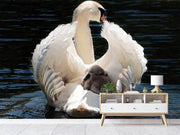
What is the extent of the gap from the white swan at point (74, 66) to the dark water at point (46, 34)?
1.28ft

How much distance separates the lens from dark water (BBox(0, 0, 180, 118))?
274 inches

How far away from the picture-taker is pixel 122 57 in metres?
6.08

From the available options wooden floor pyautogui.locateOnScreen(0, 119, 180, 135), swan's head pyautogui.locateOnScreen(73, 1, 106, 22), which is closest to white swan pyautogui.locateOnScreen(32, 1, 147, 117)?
wooden floor pyautogui.locateOnScreen(0, 119, 180, 135)

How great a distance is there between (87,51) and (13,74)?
1.70 m

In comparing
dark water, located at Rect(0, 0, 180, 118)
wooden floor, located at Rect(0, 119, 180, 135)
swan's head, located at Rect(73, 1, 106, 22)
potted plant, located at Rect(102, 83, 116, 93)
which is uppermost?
swan's head, located at Rect(73, 1, 106, 22)

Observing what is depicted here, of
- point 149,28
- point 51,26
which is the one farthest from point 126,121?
point 51,26

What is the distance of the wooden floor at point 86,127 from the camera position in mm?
4680

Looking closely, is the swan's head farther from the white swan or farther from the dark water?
the dark water

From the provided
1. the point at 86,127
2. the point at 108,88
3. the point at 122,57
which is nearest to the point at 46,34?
the point at 122,57

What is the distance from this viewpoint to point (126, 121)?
17.4 ft

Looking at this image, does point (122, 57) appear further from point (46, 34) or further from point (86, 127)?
point (46, 34)

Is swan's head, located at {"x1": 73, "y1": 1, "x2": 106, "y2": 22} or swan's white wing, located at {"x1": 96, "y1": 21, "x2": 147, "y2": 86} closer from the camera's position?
swan's white wing, located at {"x1": 96, "y1": 21, "x2": 147, "y2": 86}

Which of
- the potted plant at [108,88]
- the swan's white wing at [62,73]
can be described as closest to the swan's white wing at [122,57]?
the swan's white wing at [62,73]

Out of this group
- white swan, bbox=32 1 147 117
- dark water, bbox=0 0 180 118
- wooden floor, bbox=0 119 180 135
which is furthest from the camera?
dark water, bbox=0 0 180 118
